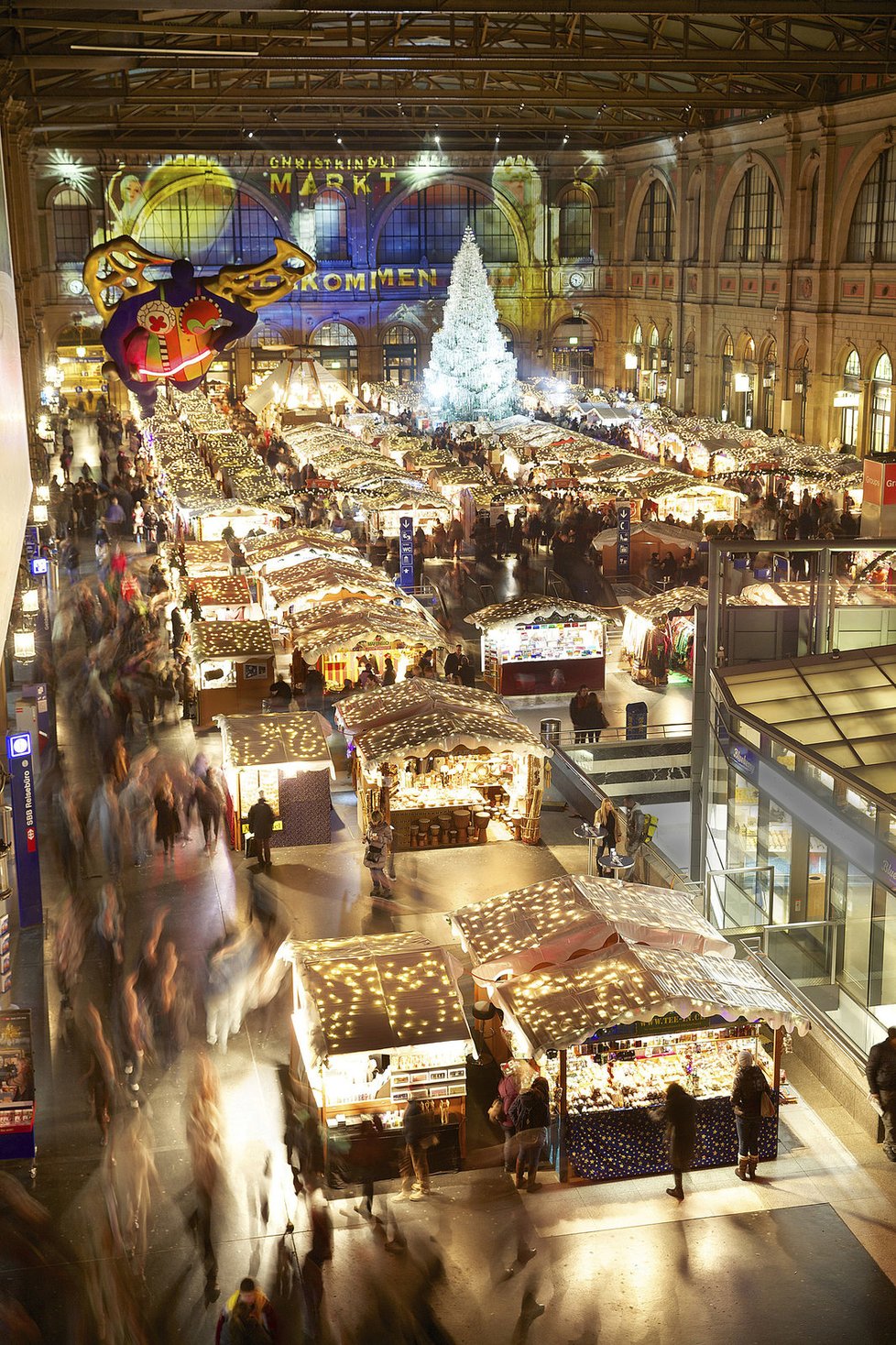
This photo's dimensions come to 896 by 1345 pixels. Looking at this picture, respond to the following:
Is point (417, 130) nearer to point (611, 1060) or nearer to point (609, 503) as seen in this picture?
point (609, 503)

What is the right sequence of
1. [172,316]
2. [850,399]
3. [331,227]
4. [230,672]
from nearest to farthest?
1. [172,316]
2. [230,672]
3. [850,399]
4. [331,227]

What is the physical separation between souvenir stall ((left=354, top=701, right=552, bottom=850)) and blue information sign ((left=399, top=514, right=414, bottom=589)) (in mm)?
10652

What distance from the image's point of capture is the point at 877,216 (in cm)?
3666

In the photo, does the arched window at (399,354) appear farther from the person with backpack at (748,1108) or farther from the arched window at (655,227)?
the person with backpack at (748,1108)

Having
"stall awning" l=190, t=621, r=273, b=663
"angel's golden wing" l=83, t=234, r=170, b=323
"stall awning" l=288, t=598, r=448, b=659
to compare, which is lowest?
"stall awning" l=288, t=598, r=448, b=659

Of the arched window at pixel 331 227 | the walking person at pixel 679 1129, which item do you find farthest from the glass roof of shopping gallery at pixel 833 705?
the arched window at pixel 331 227

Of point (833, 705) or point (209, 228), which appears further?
point (209, 228)

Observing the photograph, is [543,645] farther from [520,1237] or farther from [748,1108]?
[520,1237]

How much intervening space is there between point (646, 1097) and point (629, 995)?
71cm

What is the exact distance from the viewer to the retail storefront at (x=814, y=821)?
10.7 meters

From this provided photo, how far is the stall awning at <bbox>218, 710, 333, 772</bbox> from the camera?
51.3ft

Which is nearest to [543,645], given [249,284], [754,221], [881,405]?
[249,284]

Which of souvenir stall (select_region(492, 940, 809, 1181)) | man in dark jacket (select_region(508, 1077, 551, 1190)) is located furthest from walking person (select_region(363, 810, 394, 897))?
man in dark jacket (select_region(508, 1077, 551, 1190))

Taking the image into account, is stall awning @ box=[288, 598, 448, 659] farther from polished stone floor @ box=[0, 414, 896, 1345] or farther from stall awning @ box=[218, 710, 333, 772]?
polished stone floor @ box=[0, 414, 896, 1345]
